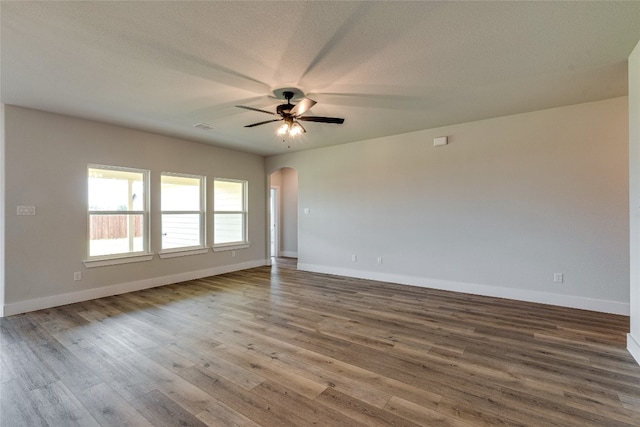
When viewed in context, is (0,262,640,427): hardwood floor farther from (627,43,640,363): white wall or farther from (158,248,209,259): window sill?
(158,248,209,259): window sill

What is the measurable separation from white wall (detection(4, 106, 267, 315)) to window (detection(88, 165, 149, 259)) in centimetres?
14

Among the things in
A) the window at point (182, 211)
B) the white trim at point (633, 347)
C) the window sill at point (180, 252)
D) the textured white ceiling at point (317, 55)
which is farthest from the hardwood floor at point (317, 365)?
the textured white ceiling at point (317, 55)

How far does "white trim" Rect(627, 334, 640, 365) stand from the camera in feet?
→ 7.98

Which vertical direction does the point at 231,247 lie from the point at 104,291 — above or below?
above

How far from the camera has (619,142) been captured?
358 cm

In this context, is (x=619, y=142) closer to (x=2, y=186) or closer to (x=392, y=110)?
(x=392, y=110)

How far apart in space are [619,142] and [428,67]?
283 cm

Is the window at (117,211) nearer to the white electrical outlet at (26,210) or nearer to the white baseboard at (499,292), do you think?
the white electrical outlet at (26,210)

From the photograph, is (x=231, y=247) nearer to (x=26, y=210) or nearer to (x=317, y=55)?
(x=26, y=210)

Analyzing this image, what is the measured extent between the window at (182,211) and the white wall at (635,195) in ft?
20.1

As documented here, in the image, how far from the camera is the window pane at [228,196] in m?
6.25

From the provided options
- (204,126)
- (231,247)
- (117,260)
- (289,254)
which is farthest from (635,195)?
(289,254)

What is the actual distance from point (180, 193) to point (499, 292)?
577 cm

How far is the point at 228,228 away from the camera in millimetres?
6488
